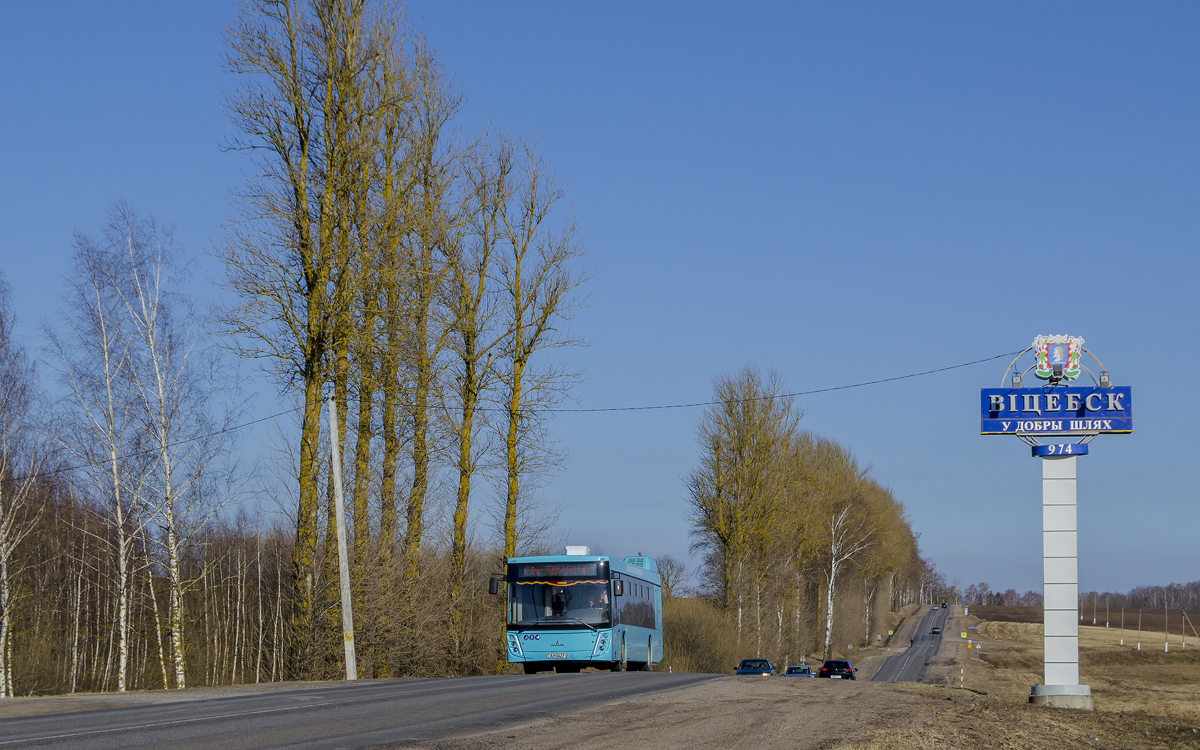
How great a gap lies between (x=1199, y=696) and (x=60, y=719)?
4907 centimetres

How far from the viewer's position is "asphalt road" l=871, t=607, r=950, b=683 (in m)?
69.7

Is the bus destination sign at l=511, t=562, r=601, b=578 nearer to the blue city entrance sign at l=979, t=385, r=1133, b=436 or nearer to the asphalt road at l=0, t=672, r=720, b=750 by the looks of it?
the asphalt road at l=0, t=672, r=720, b=750

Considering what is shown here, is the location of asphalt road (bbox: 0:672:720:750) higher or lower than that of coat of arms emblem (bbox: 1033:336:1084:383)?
lower

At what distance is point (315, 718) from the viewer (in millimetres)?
12648

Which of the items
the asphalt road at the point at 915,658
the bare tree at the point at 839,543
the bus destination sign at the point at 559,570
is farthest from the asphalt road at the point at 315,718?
the bare tree at the point at 839,543

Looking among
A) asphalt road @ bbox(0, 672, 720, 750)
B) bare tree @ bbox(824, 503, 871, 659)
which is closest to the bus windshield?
asphalt road @ bbox(0, 672, 720, 750)

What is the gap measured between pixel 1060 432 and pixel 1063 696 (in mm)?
5487

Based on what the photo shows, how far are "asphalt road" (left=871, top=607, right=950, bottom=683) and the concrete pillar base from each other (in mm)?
24573

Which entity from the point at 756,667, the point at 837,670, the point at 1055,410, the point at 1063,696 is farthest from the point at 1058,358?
the point at 837,670

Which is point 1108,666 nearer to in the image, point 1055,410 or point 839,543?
point 839,543

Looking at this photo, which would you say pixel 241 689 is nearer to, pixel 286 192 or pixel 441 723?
pixel 441 723

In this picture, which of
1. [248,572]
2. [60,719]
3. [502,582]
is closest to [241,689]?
[60,719]

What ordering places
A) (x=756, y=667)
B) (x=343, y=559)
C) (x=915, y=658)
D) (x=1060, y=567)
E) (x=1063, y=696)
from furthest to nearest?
(x=915, y=658) < (x=756, y=667) < (x=343, y=559) < (x=1060, y=567) < (x=1063, y=696)

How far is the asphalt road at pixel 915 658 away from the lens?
69.7m
